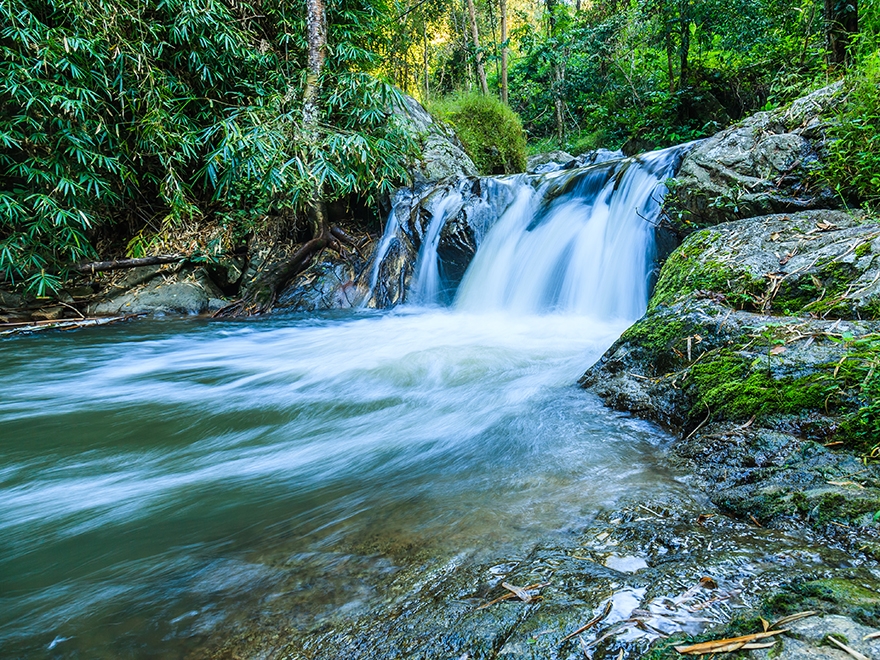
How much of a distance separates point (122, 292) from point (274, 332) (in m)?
2.96

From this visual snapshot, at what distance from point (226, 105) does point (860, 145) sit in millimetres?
7729

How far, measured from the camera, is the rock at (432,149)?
8.08 m

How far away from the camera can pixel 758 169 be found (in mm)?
3588

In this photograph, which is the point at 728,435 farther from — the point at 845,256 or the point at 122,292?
the point at 122,292

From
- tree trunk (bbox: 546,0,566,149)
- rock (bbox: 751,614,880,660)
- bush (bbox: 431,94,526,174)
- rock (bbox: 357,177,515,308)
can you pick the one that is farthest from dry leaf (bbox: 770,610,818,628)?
tree trunk (bbox: 546,0,566,149)

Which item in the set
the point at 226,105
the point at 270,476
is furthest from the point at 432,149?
the point at 270,476

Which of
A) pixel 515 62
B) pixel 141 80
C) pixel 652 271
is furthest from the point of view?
pixel 515 62

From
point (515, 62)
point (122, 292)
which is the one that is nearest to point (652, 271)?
point (122, 292)

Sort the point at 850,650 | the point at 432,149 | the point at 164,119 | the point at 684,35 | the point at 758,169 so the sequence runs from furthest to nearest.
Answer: the point at 684,35 → the point at 432,149 → the point at 164,119 → the point at 758,169 → the point at 850,650

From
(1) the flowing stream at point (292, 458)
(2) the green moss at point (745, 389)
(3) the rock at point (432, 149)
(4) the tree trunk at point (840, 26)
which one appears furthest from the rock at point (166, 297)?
(4) the tree trunk at point (840, 26)

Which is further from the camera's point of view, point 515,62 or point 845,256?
point 515,62

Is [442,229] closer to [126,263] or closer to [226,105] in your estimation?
[226,105]

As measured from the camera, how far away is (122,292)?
696 cm

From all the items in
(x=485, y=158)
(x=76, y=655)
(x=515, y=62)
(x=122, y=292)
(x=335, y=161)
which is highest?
(x=515, y=62)
